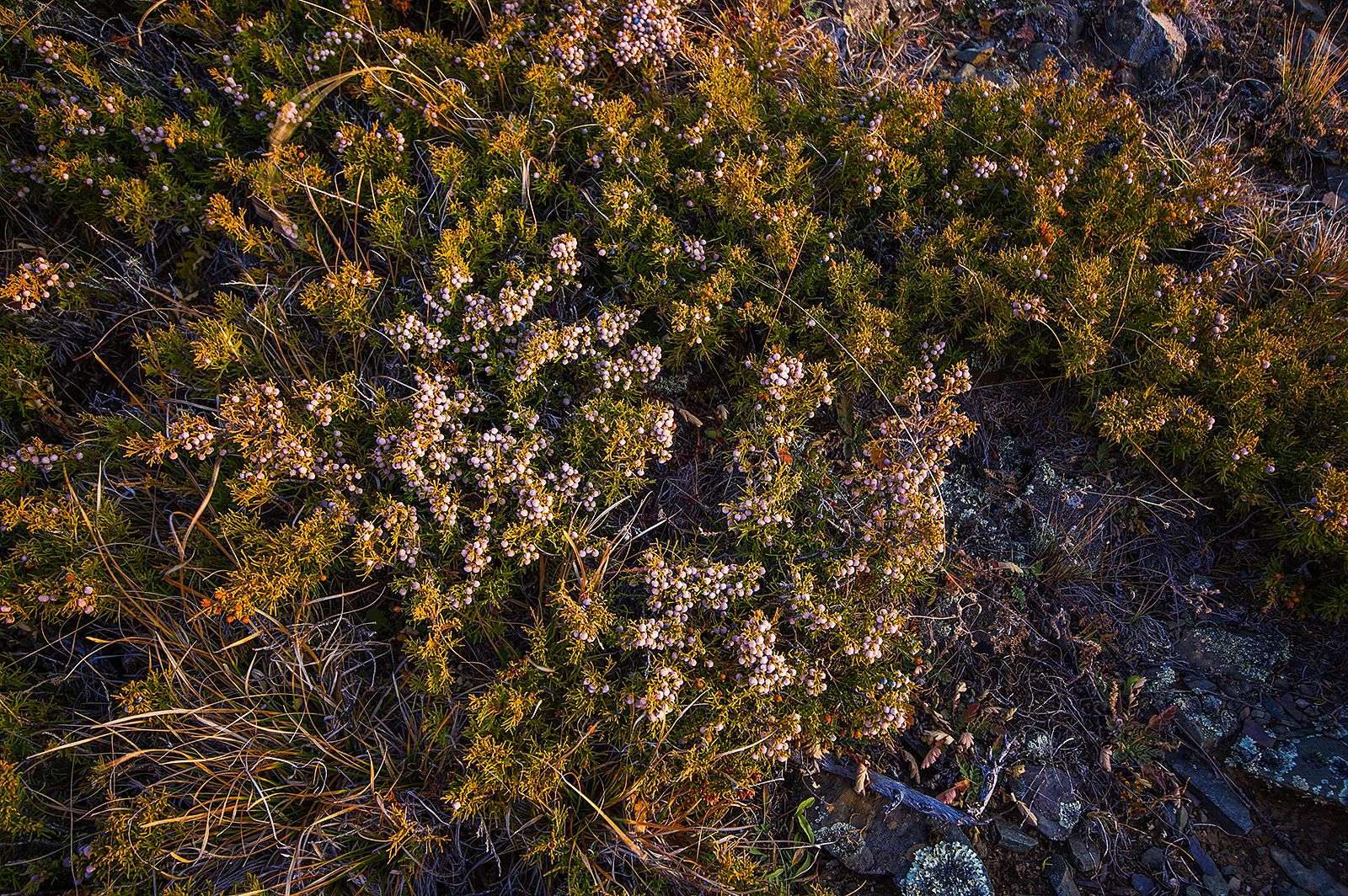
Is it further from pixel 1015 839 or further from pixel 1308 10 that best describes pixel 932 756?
pixel 1308 10

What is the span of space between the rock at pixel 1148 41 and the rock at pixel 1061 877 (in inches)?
221

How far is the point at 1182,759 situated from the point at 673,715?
2672 mm

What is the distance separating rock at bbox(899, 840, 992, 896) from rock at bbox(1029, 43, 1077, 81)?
547 centimetres

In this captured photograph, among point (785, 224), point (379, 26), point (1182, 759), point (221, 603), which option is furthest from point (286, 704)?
point (1182, 759)

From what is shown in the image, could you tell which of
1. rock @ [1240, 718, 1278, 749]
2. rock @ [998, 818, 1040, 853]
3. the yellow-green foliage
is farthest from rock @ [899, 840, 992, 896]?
rock @ [1240, 718, 1278, 749]

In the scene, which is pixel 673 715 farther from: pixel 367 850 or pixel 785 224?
pixel 785 224

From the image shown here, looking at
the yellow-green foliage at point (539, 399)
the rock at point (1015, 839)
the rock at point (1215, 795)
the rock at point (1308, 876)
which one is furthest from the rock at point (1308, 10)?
the rock at point (1015, 839)

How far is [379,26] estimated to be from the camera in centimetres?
418

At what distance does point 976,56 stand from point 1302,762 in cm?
510

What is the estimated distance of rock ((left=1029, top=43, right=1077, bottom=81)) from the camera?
203 inches

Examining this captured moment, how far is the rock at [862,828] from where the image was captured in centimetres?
321

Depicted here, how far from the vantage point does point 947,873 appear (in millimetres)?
3135

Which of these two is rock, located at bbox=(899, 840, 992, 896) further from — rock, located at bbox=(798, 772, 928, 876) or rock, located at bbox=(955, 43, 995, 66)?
rock, located at bbox=(955, 43, 995, 66)

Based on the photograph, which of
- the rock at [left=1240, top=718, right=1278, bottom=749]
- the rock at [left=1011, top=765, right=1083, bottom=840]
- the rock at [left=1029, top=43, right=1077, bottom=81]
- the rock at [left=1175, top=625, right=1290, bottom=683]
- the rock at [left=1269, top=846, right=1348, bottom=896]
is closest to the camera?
the rock at [left=1269, top=846, right=1348, bottom=896]
